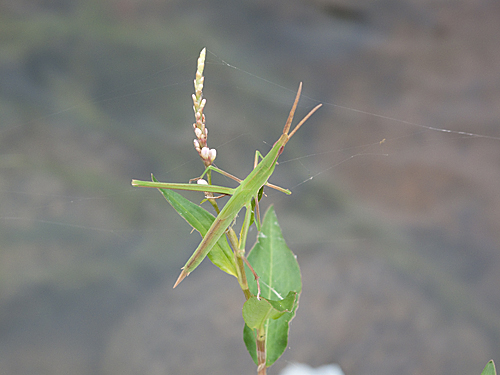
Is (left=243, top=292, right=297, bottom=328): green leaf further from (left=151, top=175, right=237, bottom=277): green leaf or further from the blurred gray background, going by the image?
the blurred gray background

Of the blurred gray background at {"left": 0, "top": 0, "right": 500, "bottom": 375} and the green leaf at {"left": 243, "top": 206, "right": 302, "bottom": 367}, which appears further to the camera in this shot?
the blurred gray background at {"left": 0, "top": 0, "right": 500, "bottom": 375}

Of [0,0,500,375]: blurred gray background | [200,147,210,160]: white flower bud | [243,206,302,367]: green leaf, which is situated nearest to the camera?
[200,147,210,160]: white flower bud

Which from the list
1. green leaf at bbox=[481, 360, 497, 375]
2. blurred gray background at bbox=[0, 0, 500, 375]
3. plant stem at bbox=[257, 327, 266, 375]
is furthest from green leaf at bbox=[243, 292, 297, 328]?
blurred gray background at bbox=[0, 0, 500, 375]

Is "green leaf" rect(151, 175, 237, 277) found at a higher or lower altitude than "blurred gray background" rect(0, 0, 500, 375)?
higher

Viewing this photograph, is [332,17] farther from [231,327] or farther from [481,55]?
[231,327]

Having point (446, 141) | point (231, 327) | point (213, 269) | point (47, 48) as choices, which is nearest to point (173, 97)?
point (47, 48)

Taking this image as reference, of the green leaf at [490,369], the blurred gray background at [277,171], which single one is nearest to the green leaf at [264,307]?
the green leaf at [490,369]

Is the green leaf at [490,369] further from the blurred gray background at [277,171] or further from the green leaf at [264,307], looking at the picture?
the blurred gray background at [277,171]
